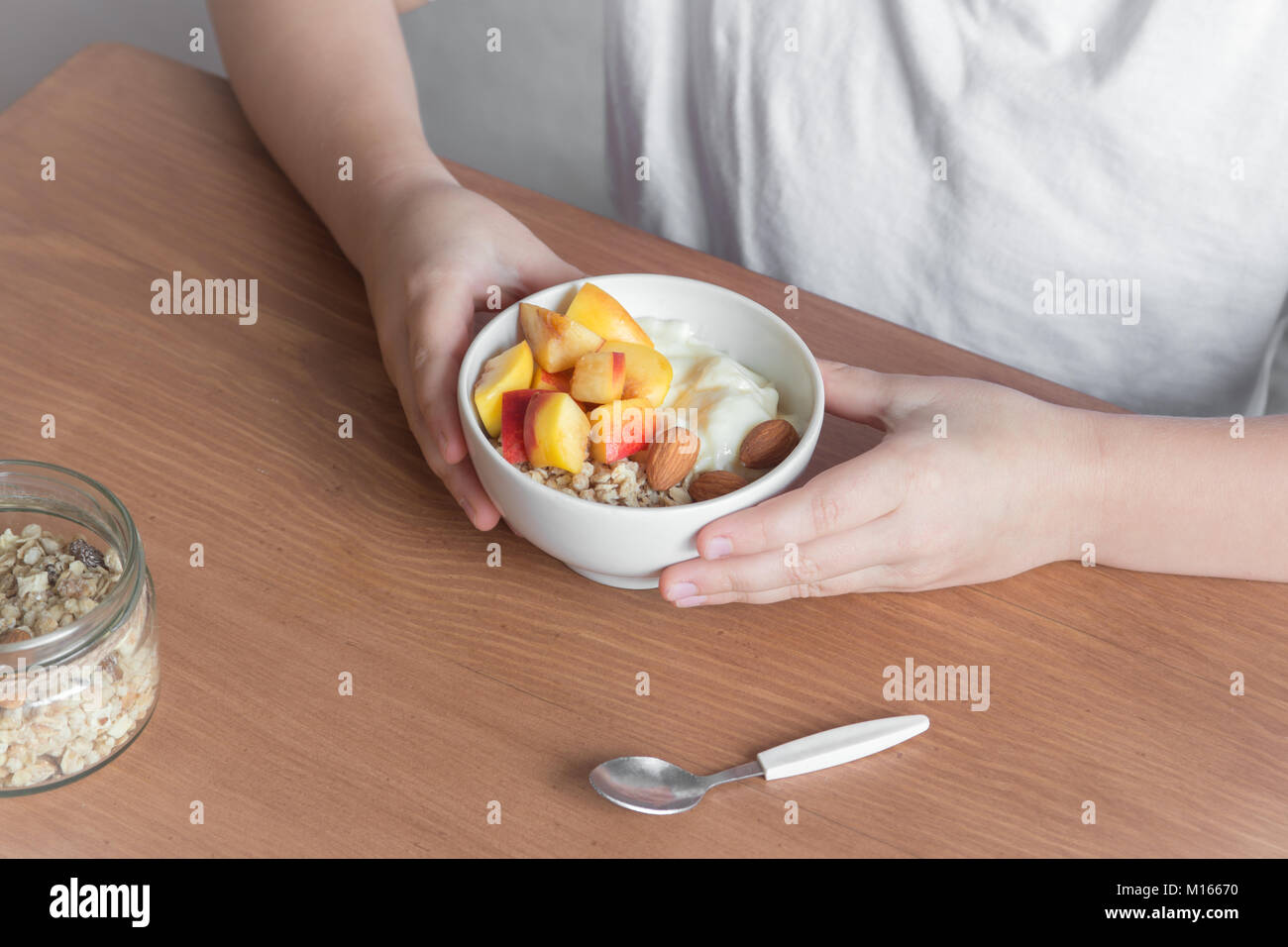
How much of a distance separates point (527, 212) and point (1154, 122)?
564 mm

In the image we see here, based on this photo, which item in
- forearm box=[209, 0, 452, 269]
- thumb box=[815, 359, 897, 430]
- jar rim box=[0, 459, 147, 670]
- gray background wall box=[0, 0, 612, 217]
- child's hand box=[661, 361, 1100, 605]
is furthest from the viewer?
gray background wall box=[0, 0, 612, 217]

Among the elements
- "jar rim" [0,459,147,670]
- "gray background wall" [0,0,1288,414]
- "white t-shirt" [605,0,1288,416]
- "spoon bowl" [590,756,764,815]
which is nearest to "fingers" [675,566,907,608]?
"spoon bowl" [590,756,764,815]

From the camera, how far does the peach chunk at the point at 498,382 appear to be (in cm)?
72

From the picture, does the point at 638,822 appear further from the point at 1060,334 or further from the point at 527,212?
the point at 1060,334

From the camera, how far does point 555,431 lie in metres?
0.68

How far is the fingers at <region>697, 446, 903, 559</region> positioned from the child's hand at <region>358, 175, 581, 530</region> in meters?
0.18

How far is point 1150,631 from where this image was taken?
0.78 metres

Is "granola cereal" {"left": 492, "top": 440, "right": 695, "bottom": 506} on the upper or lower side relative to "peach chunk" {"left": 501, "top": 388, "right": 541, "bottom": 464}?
lower

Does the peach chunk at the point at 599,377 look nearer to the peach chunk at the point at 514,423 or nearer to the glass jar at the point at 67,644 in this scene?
the peach chunk at the point at 514,423

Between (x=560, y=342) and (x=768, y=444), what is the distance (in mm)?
149

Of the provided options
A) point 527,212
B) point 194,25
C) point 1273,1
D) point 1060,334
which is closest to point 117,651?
point 527,212

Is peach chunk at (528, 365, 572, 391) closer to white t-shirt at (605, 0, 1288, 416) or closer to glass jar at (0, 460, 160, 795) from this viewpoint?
glass jar at (0, 460, 160, 795)

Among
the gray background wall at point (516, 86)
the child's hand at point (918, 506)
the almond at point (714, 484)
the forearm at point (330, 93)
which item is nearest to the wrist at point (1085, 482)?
the child's hand at point (918, 506)

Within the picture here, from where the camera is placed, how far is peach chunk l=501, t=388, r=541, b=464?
709mm
